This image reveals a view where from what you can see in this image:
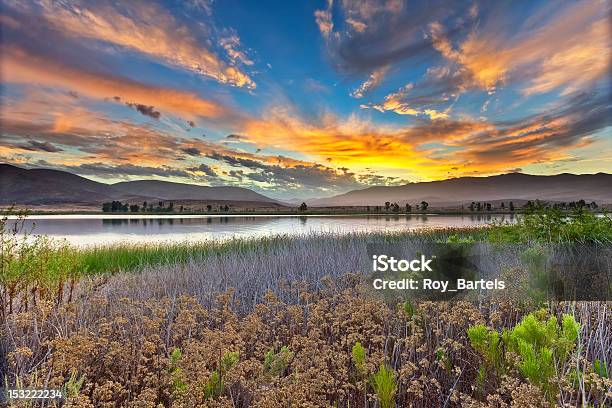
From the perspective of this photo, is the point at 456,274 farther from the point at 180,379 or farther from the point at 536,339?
the point at 180,379

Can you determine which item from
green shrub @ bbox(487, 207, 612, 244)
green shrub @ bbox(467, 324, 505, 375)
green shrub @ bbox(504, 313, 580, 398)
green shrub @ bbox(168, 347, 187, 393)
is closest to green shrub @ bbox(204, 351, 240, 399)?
green shrub @ bbox(168, 347, 187, 393)

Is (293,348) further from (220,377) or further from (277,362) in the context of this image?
(220,377)

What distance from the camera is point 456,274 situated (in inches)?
235

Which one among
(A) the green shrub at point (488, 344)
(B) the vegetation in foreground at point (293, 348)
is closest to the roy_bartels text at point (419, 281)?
(B) the vegetation in foreground at point (293, 348)

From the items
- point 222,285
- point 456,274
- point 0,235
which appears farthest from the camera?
point 222,285

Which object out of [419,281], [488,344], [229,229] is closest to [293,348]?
[488,344]

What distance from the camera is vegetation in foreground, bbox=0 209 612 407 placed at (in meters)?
2.88

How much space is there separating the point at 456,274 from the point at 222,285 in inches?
163

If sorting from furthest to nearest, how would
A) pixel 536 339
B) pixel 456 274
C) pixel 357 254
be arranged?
pixel 357 254
pixel 456 274
pixel 536 339

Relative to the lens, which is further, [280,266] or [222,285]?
[280,266]

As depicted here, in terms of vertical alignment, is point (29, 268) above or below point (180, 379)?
above

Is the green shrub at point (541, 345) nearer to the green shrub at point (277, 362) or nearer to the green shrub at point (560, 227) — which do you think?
the green shrub at point (277, 362)

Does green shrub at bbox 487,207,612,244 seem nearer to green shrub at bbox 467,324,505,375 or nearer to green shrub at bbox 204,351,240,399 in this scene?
green shrub at bbox 467,324,505,375

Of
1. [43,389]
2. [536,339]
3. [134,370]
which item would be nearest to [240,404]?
[134,370]
